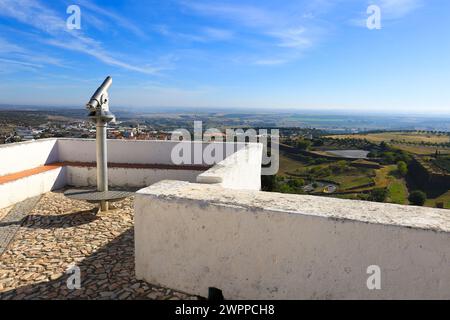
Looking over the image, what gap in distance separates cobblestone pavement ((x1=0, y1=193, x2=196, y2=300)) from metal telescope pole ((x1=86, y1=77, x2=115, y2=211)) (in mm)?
519

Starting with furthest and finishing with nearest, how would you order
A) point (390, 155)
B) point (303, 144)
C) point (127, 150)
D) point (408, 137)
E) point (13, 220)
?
point (408, 137) → point (303, 144) → point (390, 155) → point (127, 150) → point (13, 220)

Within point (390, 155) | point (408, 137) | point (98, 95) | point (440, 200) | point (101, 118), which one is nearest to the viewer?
point (98, 95)

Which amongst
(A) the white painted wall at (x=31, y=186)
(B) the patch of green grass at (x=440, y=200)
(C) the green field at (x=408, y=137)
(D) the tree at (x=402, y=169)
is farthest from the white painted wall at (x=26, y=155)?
(C) the green field at (x=408, y=137)

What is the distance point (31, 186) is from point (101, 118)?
95.1 inches

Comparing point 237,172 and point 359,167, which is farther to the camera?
point 359,167

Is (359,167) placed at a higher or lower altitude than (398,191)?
higher

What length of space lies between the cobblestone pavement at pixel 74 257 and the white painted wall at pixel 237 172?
1254mm

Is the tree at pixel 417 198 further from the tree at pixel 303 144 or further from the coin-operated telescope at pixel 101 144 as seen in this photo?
the coin-operated telescope at pixel 101 144

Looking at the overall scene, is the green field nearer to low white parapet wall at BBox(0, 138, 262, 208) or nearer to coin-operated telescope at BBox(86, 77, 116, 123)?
low white parapet wall at BBox(0, 138, 262, 208)

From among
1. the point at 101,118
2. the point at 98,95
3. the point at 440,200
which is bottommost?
the point at 440,200

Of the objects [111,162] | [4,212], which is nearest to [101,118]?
[4,212]

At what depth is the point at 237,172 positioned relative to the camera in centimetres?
443

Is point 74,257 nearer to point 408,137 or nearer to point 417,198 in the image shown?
point 417,198
